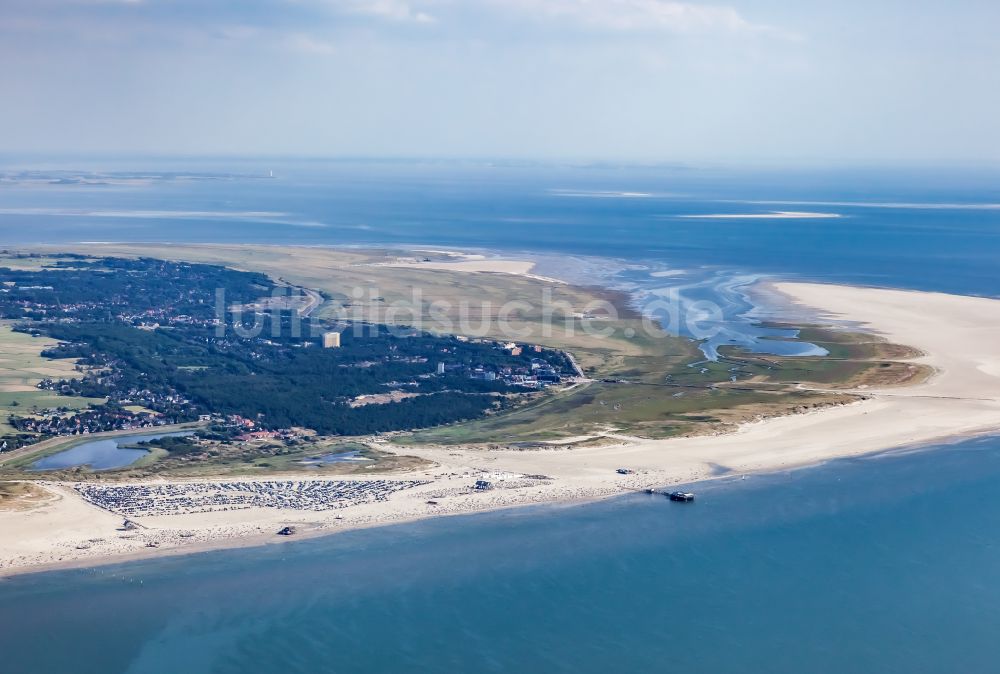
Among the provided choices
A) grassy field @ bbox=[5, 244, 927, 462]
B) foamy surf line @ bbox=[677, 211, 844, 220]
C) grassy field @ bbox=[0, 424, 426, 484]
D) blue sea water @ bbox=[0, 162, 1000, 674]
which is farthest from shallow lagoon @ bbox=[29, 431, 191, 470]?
foamy surf line @ bbox=[677, 211, 844, 220]

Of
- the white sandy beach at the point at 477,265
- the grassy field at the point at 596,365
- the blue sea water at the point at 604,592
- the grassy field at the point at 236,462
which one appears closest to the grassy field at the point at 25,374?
the grassy field at the point at 236,462

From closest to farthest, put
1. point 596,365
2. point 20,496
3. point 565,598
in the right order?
point 565,598 → point 20,496 → point 596,365

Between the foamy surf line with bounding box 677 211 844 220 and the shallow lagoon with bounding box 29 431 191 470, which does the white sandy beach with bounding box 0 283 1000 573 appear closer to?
the shallow lagoon with bounding box 29 431 191 470

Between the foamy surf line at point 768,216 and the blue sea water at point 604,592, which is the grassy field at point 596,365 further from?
the foamy surf line at point 768,216

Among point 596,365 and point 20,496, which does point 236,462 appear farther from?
point 596,365

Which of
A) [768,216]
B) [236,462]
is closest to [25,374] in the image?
[236,462]

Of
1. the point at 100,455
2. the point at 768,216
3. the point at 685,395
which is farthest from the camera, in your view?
the point at 768,216
